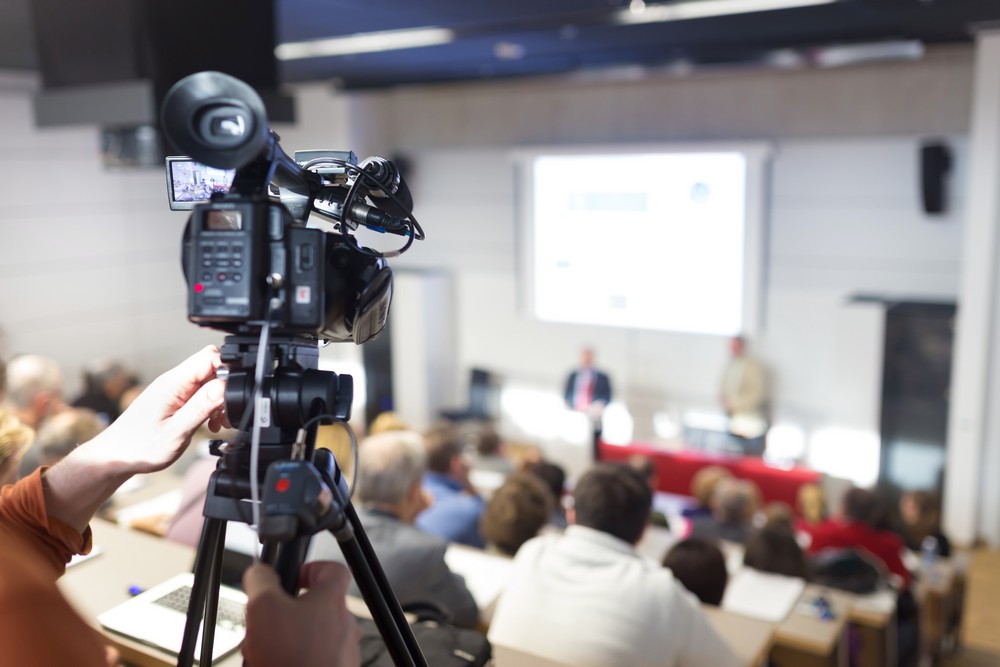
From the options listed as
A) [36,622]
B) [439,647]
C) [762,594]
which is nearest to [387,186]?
[36,622]

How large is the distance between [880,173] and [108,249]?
676cm

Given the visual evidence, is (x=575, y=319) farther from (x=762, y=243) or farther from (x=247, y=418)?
(x=247, y=418)

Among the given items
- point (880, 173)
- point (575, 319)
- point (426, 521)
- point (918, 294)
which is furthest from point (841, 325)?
point (426, 521)

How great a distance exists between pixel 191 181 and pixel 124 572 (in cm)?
109

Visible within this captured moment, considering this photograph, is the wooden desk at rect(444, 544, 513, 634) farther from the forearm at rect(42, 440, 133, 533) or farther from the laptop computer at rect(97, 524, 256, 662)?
the forearm at rect(42, 440, 133, 533)

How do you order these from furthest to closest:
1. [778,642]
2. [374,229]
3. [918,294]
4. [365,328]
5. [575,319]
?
[575,319] → [918,294] → [778,642] → [374,229] → [365,328]

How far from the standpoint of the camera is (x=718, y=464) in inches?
259

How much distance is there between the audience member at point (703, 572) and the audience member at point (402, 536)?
2.41ft

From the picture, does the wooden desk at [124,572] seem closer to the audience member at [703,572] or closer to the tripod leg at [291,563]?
the tripod leg at [291,563]

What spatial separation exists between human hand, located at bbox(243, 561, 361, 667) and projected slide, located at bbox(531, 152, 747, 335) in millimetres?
6305

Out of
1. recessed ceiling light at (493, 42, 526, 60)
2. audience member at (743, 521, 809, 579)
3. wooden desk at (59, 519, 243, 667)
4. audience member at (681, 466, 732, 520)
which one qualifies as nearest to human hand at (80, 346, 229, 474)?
wooden desk at (59, 519, 243, 667)

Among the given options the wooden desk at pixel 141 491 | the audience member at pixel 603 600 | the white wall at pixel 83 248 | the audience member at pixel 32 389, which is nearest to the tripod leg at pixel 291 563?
the audience member at pixel 603 600

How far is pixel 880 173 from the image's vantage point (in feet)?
21.5

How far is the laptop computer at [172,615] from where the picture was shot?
58.5 inches
